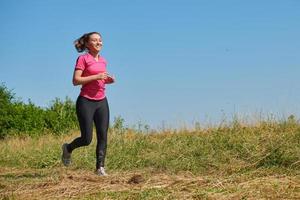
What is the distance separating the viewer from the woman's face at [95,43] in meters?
6.75

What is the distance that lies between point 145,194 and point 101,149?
2.13m

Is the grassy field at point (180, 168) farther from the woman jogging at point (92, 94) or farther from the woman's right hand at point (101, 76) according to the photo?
the woman's right hand at point (101, 76)

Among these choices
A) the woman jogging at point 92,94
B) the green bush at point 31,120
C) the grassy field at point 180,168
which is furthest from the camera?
the green bush at point 31,120

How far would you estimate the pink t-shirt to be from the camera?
664 cm

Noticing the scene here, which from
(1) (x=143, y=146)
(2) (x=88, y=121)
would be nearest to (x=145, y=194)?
(2) (x=88, y=121)

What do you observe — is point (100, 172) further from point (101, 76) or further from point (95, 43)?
point (95, 43)

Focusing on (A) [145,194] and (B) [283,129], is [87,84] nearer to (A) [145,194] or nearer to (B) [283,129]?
(A) [145,194]

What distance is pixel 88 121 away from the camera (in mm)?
6625

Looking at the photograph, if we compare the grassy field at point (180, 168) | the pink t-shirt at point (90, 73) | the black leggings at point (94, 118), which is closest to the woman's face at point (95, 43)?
the pink t-shirt at point (90, 73)

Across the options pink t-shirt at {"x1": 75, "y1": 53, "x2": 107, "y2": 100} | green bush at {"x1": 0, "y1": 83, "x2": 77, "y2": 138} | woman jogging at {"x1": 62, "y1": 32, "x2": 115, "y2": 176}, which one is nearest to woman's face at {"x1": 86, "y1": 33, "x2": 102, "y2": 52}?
woman jogging at {"x1": 62, "y1": 32, "x2": 115, "y2": 176}

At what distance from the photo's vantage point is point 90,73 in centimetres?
667

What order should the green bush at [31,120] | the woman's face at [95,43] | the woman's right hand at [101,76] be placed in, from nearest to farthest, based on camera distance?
the woman's right hand at [101,76] < the woman's face at [95,43] < the green bush at [31,120]

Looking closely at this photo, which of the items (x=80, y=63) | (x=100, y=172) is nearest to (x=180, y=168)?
(x=100, y=172)

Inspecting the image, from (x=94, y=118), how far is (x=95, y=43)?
1.00 metres
